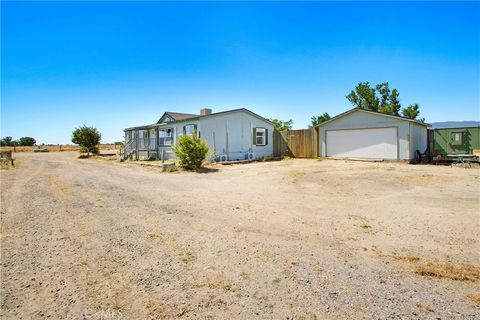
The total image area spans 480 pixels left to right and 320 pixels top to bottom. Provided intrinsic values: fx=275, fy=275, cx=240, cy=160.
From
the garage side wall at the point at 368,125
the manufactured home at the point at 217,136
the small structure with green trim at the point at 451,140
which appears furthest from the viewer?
the small structure with green trim at the point at 451,140

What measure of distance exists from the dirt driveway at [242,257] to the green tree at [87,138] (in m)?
24.4

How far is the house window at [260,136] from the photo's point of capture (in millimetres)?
22472

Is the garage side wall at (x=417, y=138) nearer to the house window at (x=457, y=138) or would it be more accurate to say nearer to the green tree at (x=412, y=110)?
the house window at (x=457, y=138)

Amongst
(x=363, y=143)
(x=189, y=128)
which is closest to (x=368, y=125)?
(x=363, y=143)

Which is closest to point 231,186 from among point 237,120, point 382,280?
point 382,280

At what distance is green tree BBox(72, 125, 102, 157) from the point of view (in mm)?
29906

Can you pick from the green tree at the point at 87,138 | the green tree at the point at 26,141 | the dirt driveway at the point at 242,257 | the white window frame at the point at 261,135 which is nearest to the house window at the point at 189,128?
the white window frame at the point at 261,135

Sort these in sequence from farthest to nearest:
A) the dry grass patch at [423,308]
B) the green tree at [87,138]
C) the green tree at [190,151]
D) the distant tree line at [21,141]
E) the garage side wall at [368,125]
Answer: the distant tree line at [21,141] < the green tree at [87,138] < the garage side wall at [368,125] < the green tree at [190,151] < the dry grass patch at [423,308]

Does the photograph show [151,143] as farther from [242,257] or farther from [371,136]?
[242,257]

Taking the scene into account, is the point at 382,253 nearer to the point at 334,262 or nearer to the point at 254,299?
the point at 334,262

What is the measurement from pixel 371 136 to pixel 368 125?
78 centimetres

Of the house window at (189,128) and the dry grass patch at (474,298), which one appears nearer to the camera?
the dry grass patch at (474,298)

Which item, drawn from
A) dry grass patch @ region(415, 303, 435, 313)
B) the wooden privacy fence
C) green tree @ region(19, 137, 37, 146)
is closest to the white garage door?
the wooden privacy fence

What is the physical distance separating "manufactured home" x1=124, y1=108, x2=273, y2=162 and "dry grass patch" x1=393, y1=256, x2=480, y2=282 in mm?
14399
